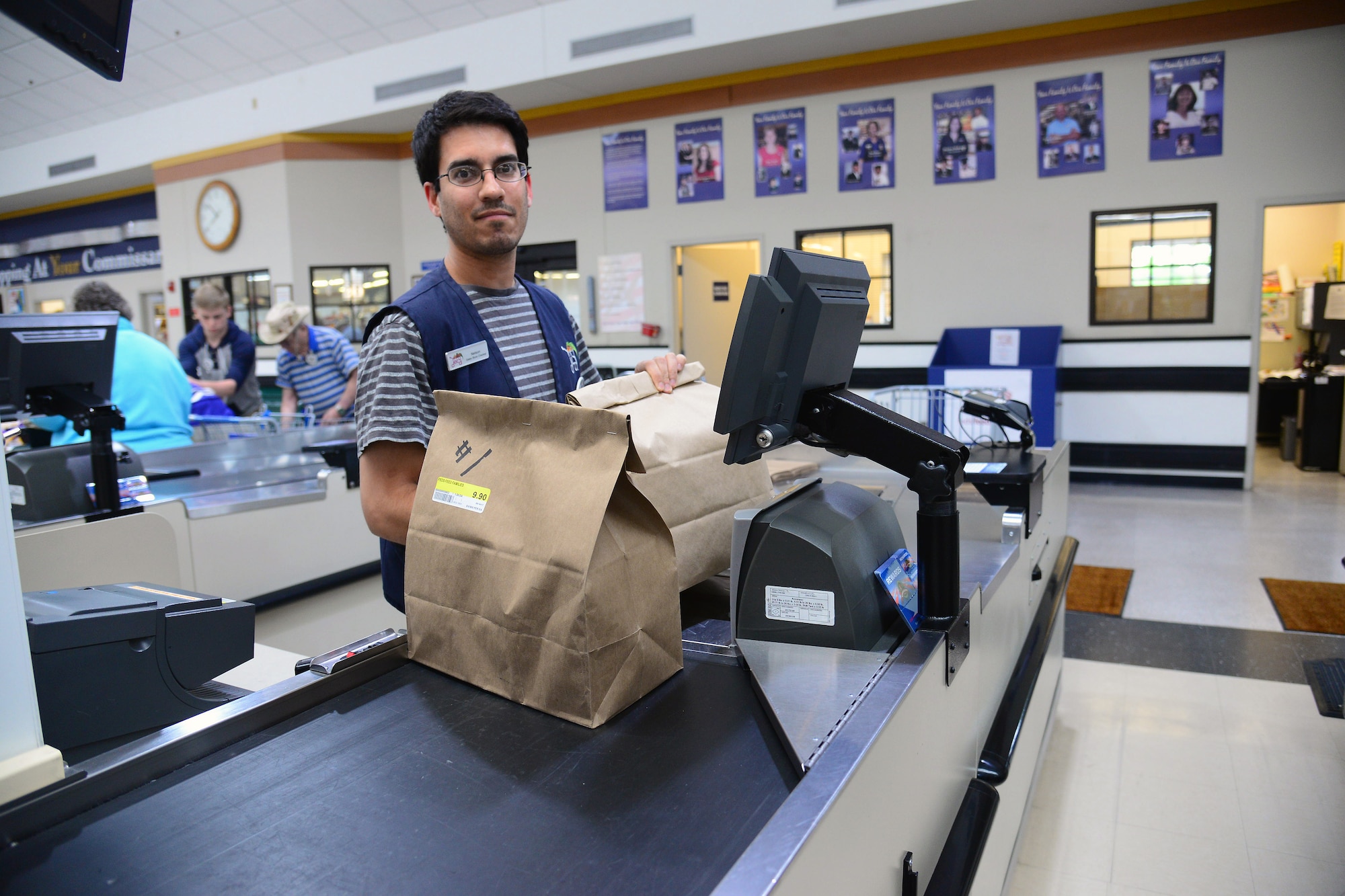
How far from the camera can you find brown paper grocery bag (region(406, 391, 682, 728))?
0.82 metres

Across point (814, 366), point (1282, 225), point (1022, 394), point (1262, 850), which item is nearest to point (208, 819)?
point (814, 366)

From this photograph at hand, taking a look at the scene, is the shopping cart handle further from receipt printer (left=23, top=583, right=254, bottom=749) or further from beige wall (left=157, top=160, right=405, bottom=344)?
beige wall (left=157, top=160, right=405, bottom=344)

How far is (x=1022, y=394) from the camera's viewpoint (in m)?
5.66

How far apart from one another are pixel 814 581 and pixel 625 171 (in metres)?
7.21

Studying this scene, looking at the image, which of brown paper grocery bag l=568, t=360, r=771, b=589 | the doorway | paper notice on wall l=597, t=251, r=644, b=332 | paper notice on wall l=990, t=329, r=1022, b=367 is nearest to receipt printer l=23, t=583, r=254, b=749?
brown paper grocery bag l=568, t=360, r=771, b=589

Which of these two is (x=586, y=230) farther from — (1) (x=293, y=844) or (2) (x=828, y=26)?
(1) (x=293, y=844)

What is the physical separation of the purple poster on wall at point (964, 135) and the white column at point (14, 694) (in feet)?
22.0

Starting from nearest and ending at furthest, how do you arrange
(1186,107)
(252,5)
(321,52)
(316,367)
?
(316,367)
(1186,107)
(252,5)
(321,52)

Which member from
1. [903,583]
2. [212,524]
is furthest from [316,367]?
[903,583]

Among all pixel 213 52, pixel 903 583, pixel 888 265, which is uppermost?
pixel 213 52

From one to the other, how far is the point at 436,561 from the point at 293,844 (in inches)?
12.6

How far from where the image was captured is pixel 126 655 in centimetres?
106

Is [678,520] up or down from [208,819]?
up

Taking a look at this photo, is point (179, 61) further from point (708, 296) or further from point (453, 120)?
point (453, 120)
